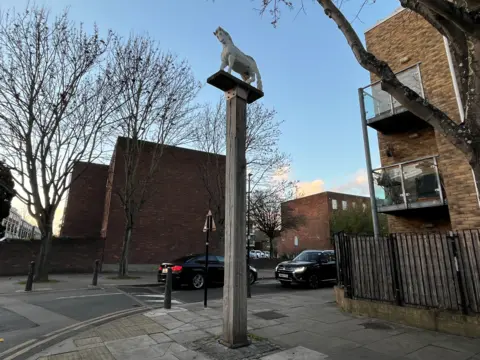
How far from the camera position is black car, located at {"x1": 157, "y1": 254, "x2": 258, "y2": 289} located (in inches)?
472

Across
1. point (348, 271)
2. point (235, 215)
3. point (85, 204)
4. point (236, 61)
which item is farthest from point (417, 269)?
point (85, 204)

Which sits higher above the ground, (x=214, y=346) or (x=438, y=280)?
(x=438, y=280)

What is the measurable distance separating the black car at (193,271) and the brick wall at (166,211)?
21.4 ft

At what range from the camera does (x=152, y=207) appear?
22812 millimetres

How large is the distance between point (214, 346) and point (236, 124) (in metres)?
3.56

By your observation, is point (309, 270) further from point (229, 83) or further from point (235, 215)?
point (229, 83)

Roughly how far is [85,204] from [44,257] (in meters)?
11.8

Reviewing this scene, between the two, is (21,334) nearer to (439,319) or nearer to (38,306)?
(38,306)

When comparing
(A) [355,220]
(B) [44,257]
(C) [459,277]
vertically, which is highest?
(A) [355,220]

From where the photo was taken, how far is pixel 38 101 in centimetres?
1320

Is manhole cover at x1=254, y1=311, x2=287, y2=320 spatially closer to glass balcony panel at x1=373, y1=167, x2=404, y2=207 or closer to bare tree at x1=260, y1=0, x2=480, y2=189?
bare tree at x1=260, y1=0, x2=480, y2=189

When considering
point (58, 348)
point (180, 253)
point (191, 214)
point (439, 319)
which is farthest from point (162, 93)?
point (439, 319)

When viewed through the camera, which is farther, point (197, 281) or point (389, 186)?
point (197, 281)

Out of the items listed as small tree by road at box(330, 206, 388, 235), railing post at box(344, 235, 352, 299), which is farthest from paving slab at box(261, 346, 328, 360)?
small tree by road at box(330, 206, 388, 235)
